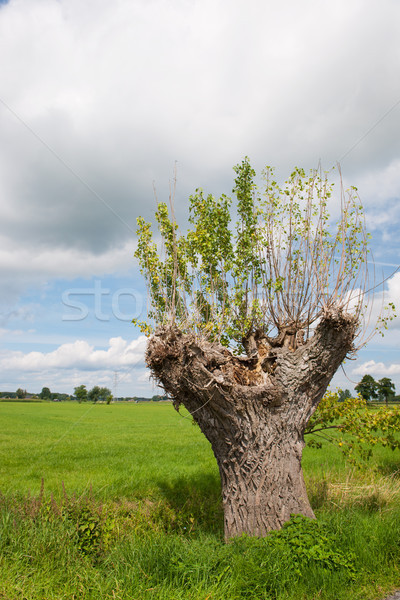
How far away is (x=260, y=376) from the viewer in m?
7.60

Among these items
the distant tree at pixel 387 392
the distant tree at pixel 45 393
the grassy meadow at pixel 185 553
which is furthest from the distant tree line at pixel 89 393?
the grassy meadow at pixel 185 553

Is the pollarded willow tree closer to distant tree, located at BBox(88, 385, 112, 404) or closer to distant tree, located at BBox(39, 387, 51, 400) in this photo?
distant tree, located at BBox(88, 385, 112, 404)

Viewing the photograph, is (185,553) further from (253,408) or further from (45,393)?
(45,393)

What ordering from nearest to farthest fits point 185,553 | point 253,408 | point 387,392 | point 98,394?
1. point 185,553
2. point 253,408
3. point 387,392
4. point 98,394

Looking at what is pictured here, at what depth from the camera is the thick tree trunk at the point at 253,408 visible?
22.0 ft

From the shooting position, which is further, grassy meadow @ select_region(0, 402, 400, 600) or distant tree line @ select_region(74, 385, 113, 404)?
distant tree line @ select_region(74, 385, 113, 404)

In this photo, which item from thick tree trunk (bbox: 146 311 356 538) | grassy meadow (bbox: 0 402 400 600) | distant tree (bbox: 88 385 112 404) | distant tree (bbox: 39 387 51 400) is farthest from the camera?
distant tree (bbox: 39 387 51 400)

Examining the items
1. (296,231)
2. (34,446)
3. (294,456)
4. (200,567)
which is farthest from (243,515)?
(34,446)

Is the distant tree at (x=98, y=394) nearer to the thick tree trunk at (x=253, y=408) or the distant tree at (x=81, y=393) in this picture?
the distant tree at (x=81, y=393)

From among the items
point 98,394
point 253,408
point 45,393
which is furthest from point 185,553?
point 45,393

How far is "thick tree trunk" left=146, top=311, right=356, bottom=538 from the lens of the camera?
6.70 metres

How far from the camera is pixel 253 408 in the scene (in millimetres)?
7000

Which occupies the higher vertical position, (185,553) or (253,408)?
(253,408)

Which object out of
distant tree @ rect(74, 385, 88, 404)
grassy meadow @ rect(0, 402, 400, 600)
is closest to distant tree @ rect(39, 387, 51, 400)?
distant tree @ rect(74, 385, 88, 404)
